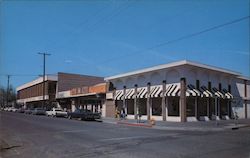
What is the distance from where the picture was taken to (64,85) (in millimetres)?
73312

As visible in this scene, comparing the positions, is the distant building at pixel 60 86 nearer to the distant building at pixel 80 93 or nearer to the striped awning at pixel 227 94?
the distant building at pixel 80 93

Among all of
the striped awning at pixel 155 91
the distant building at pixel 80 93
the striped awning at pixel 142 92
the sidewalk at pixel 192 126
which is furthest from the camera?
the distant building at pixel 80 93

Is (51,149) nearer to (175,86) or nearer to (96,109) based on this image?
(175,86)

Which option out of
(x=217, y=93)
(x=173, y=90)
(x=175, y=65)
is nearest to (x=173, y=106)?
(x=173, y=90)

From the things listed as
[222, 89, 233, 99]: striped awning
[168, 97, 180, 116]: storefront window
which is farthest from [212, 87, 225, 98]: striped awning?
[168, 97, 180, 116]: storefront window

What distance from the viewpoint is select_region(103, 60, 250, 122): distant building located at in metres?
34.1

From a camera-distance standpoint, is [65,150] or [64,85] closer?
[65,150]

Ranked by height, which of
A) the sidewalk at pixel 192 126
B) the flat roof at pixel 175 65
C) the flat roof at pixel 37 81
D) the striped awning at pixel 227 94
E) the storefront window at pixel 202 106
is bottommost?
the sidewalk at pixel 192 126

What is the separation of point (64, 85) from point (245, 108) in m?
43.4

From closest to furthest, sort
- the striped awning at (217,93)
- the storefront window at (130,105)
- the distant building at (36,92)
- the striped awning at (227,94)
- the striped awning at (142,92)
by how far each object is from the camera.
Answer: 1. the striped awning at (217,93)
2. the striped awning at (142,92)
3. the striped awning at (227,94)
4. the storefront window at (130,105)
5. the distant building at (36,92)

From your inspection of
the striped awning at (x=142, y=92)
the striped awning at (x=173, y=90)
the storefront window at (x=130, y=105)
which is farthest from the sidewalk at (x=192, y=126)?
the storefront window at (x=130, y=105)

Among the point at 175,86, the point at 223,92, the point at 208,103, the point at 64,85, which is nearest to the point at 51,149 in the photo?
the point at 175,86

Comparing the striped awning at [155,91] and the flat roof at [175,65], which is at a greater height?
the flat roof at [175,65]

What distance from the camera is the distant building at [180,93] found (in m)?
34.1
